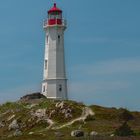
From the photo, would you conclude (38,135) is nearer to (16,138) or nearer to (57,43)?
(16,138)

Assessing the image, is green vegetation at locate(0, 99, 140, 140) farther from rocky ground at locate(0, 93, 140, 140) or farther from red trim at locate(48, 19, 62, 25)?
red trim at locate(48, 19, 62, 25)

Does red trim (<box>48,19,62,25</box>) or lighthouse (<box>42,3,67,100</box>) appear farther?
red trim (<box>48,19,62,25</box>)

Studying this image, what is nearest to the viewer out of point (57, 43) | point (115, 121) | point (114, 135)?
point (114, 135)

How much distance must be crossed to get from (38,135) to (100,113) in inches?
730

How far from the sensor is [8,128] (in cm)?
8900

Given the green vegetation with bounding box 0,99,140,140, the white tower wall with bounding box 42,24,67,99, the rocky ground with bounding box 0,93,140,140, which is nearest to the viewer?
the green vegetation with bounding box 0,99,140,140

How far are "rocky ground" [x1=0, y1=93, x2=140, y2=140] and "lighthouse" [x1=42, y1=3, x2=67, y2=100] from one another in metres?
5.48

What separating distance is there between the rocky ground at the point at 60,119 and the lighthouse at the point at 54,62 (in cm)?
548

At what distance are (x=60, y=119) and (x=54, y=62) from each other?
1919 centimetres

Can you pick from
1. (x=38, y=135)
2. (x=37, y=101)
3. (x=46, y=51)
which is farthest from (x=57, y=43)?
(x=38, y=135)

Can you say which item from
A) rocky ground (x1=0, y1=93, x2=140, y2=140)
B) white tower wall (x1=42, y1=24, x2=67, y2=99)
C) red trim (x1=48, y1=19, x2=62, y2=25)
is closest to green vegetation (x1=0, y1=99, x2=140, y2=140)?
rocky ground (x1=0, y1=93, x2=140, y2=140)

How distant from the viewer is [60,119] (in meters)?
85.9

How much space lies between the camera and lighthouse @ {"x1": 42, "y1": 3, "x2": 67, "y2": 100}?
102312 mm

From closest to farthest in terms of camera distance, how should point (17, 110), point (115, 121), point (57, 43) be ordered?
1. point (115, 121)
2. point (17, 110)
3. point (57, 43)
